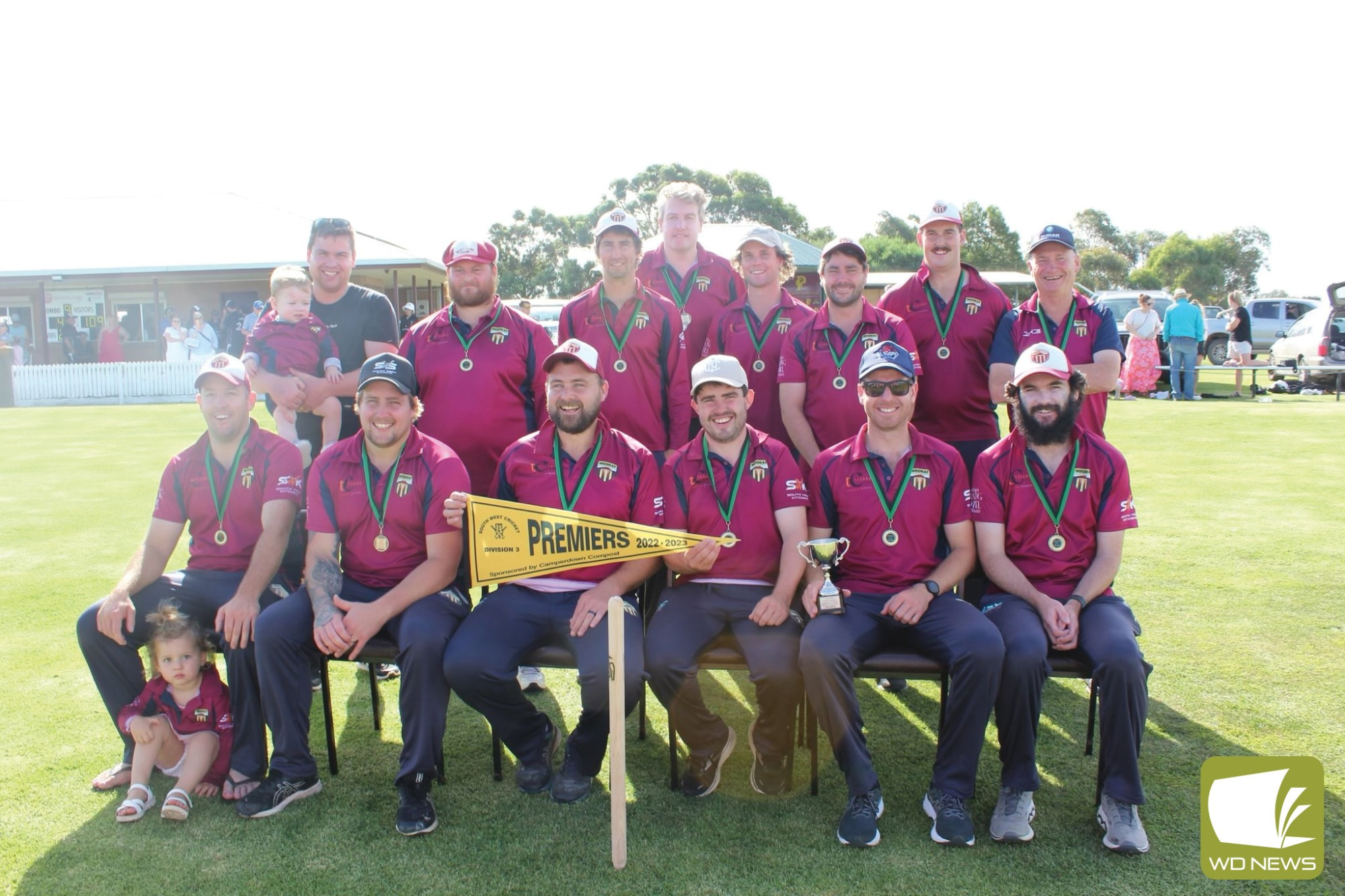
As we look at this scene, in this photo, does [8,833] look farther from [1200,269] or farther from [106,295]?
[1200,269]

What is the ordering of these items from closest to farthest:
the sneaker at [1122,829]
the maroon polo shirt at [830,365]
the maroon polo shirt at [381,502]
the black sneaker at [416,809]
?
the sneaker at [1122,829], the black sneaker at [416,809], the maroon polo shirt at [381,502], the maroon polo shirt at [830,365]

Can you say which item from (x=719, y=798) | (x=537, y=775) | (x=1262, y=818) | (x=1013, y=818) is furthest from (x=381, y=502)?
(x=1262, y=818)

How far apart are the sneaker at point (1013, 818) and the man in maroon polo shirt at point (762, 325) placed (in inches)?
85.1

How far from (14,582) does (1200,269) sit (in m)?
70.4

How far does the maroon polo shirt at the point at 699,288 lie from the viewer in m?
5.61

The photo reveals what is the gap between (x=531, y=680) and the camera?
5207 millimetres

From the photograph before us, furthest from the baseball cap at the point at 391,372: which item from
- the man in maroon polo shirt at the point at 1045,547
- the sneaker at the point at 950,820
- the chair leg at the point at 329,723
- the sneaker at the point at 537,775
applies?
the sneaker at the point at 950,820

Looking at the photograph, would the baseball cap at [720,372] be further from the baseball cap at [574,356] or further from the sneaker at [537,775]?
the sneaker at [537,775]

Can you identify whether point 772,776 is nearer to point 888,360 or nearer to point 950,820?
point 950,820

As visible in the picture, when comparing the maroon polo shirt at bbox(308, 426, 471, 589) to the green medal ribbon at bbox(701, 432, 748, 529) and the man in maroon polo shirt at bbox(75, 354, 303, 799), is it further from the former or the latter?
the green medal ribbon at bbox(701, 432, 748, 529)

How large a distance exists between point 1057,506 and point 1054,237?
5.47 feet

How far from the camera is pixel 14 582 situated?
22.5 feet

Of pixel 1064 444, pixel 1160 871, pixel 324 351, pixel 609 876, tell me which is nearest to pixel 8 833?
pixel 609 876

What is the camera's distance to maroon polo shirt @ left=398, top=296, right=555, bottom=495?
4.84 meters
